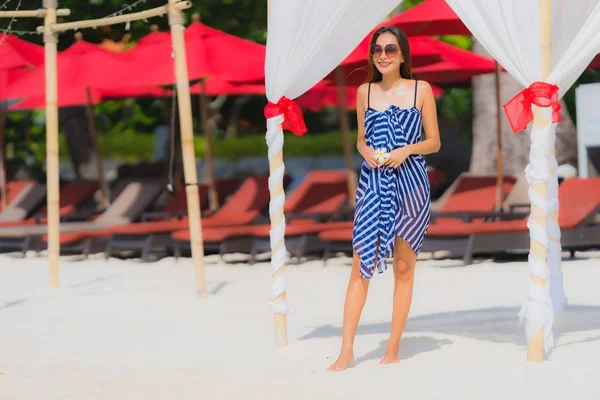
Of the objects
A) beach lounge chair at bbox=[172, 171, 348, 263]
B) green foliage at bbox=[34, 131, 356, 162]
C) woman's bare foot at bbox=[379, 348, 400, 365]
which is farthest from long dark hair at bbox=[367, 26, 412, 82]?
green foliage at bbox=[34, 131, 356, 162]

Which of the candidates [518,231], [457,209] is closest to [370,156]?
[518,231]

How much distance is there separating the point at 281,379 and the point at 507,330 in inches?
79.2

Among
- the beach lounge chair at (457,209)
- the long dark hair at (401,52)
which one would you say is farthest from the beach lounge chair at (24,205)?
the long dark hair at (401,52)

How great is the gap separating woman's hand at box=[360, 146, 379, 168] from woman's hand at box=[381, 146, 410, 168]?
49mm

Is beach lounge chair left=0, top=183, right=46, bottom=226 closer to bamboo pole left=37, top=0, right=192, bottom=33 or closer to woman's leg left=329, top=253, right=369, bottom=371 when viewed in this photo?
bamboo pole left=37, top=0, right=192, bottom=33

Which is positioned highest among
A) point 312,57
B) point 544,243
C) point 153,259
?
point 312,57

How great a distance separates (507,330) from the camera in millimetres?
8219

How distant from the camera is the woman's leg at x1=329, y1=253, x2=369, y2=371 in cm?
695

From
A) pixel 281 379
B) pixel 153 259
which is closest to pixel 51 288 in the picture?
pixel 153 259

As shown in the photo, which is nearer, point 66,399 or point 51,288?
point 66,399

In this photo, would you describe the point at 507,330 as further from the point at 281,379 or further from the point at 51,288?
the point at 51,288

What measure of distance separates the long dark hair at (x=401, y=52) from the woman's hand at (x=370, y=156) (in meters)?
0.44

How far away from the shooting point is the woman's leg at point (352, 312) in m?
6.95

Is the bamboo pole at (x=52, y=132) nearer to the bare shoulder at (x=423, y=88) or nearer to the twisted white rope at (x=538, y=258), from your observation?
the bare shoulder at (x=423, y=88)
